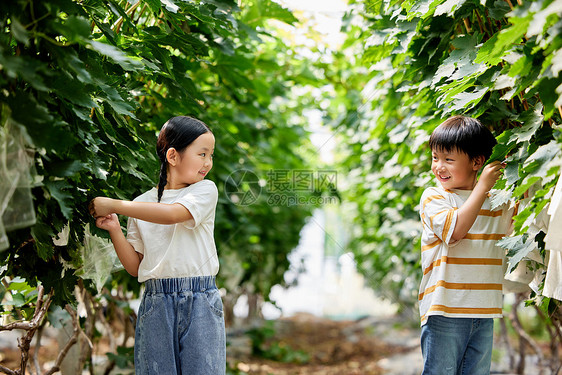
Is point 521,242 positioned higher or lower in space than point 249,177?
lower

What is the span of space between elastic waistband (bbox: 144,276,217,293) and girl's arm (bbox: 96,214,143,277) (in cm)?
9

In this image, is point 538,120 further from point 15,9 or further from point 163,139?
point 15,9

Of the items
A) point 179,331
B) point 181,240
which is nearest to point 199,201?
point 181,240

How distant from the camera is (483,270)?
6.18 ft

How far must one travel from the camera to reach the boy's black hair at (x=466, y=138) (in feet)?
6.17

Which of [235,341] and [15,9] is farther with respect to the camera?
[235,341]

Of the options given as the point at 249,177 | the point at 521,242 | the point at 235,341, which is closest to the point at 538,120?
the point at 521,242

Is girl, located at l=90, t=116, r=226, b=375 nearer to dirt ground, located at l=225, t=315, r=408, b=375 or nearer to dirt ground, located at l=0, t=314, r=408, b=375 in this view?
dirt ground, located at l=0, t=314, r=408, b=375

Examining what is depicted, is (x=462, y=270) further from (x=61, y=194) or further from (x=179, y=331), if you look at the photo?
(x=61, y=194)

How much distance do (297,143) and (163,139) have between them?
4329mm

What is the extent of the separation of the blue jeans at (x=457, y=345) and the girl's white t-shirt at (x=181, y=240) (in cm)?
78

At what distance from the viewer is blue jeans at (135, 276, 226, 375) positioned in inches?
70.4

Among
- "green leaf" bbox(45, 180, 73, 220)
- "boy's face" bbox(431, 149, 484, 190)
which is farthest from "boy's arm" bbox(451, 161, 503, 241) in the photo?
"green leaf" bbox(45, 180, 73, 220)

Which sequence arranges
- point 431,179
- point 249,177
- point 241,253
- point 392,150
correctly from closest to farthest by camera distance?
1. point 431,179
2. point 392,150
3. point 249,177
4. point 241,253
